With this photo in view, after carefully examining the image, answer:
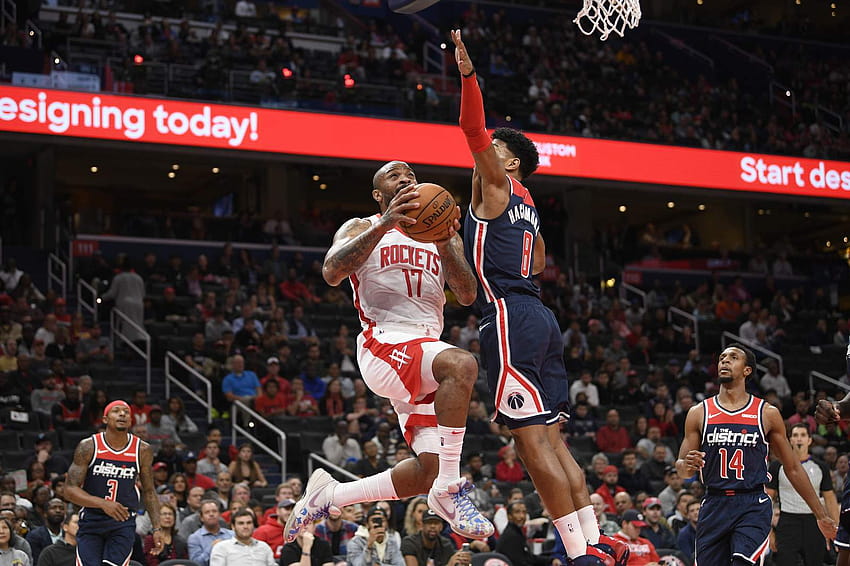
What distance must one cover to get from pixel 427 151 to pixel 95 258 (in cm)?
614

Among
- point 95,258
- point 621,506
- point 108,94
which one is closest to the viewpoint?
point 621,506

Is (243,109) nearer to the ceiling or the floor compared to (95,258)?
nearer to the ceiling

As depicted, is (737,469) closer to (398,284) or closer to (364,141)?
(398,284)

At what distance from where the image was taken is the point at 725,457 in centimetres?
847

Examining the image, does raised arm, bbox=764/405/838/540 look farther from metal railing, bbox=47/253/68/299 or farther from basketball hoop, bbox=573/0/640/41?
metal railing, bbox=47/253/68/299

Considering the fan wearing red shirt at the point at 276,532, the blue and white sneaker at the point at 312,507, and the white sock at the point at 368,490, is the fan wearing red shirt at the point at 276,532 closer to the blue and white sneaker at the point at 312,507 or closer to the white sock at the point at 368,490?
the blue and white sneaker at the point at 312,507

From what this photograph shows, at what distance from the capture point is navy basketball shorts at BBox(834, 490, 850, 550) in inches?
328

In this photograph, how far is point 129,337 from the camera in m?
19.0

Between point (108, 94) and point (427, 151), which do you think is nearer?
point (108, 94)

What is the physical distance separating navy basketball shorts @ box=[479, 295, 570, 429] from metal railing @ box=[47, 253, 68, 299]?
1533 centimetres

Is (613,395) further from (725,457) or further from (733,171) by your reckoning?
(725,457)

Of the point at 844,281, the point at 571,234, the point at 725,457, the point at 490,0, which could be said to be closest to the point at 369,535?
the point at 725,457

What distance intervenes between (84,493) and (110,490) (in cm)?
25

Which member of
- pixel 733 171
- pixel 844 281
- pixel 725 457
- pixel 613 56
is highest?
pixel 613 56
